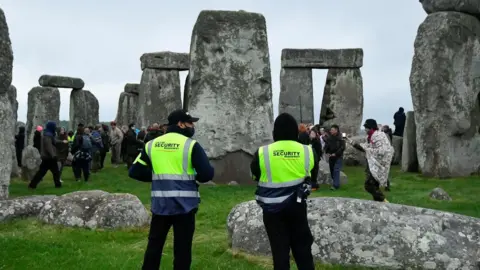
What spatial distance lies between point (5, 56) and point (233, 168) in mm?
6634

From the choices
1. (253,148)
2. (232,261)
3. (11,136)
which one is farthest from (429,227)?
(253,148)

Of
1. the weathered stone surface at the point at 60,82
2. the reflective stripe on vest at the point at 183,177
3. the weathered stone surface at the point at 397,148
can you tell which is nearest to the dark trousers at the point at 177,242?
the reflective stripe on vest at the point at 183,177

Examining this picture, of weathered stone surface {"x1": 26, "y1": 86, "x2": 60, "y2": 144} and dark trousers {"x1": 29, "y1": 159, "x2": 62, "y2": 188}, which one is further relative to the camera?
weathered stone surface {"x1": 26, "y1": 86, "x2": 60, "y2": 144}

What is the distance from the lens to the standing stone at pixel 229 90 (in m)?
15.9

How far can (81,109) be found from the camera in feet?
102

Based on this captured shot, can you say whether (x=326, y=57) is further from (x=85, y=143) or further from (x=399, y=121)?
(x=85, y=143)

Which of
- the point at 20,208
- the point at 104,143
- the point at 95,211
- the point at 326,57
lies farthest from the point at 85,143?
the point at 326,57

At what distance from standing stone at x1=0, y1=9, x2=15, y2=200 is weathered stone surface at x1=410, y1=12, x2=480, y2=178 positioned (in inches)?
419

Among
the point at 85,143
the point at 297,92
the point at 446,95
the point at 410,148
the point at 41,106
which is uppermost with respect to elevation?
the point at 297,92

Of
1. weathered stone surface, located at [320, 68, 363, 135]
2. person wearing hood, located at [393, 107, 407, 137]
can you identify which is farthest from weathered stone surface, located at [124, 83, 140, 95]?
person wearing hood, located at [393, 107, 407, 137]

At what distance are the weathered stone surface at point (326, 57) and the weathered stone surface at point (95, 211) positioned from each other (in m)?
18.5

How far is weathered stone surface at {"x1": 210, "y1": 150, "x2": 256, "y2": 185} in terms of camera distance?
15758mm

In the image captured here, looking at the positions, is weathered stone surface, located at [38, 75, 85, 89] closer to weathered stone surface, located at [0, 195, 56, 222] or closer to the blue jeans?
the blue jeans

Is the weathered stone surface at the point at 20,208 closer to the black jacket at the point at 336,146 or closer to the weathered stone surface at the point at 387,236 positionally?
the weathered stone surface at the point at 387,236
